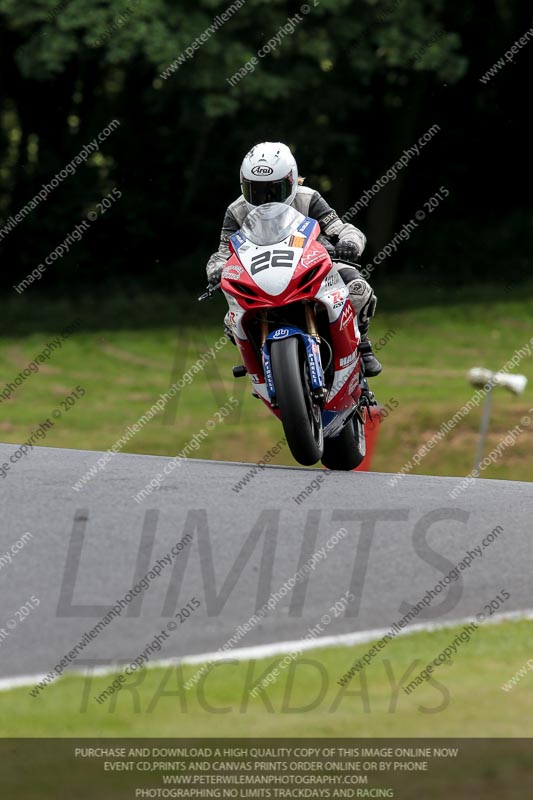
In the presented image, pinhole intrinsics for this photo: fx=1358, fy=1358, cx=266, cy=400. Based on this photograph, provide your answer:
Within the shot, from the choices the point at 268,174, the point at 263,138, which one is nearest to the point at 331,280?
the point at 268,174

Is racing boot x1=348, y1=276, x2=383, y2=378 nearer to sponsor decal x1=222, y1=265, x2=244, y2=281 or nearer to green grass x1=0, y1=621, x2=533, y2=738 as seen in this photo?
sponsor decal x1=222, y1=265, x2=244, y2=281

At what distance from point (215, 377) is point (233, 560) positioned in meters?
16.1

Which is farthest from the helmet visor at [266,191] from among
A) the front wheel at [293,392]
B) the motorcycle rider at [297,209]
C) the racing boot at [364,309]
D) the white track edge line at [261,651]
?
the white track edge line at [261,651]

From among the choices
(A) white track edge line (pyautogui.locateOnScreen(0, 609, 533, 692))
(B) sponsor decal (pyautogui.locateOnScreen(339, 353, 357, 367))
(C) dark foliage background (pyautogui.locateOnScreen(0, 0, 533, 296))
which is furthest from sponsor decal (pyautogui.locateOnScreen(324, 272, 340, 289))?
(C) dark foliage background (pyautogui.locateOnScreen(0, 0, 533, 296))

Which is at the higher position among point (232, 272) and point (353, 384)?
point (232, 272)

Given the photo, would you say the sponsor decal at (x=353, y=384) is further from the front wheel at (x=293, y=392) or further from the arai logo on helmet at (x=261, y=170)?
the arai logo on helmet at (x=261, y=170)

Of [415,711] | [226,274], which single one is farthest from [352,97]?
[415,711]

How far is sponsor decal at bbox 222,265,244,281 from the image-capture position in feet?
25.6

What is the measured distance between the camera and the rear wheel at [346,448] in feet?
29.6

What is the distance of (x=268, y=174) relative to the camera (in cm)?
791

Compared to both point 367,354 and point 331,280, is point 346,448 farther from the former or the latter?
point 331,280

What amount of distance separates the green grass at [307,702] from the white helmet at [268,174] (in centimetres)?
340

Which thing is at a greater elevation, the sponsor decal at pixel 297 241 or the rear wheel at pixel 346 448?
the sponsor decal at pixel 297 241

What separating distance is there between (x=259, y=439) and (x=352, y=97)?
36.4 feet
